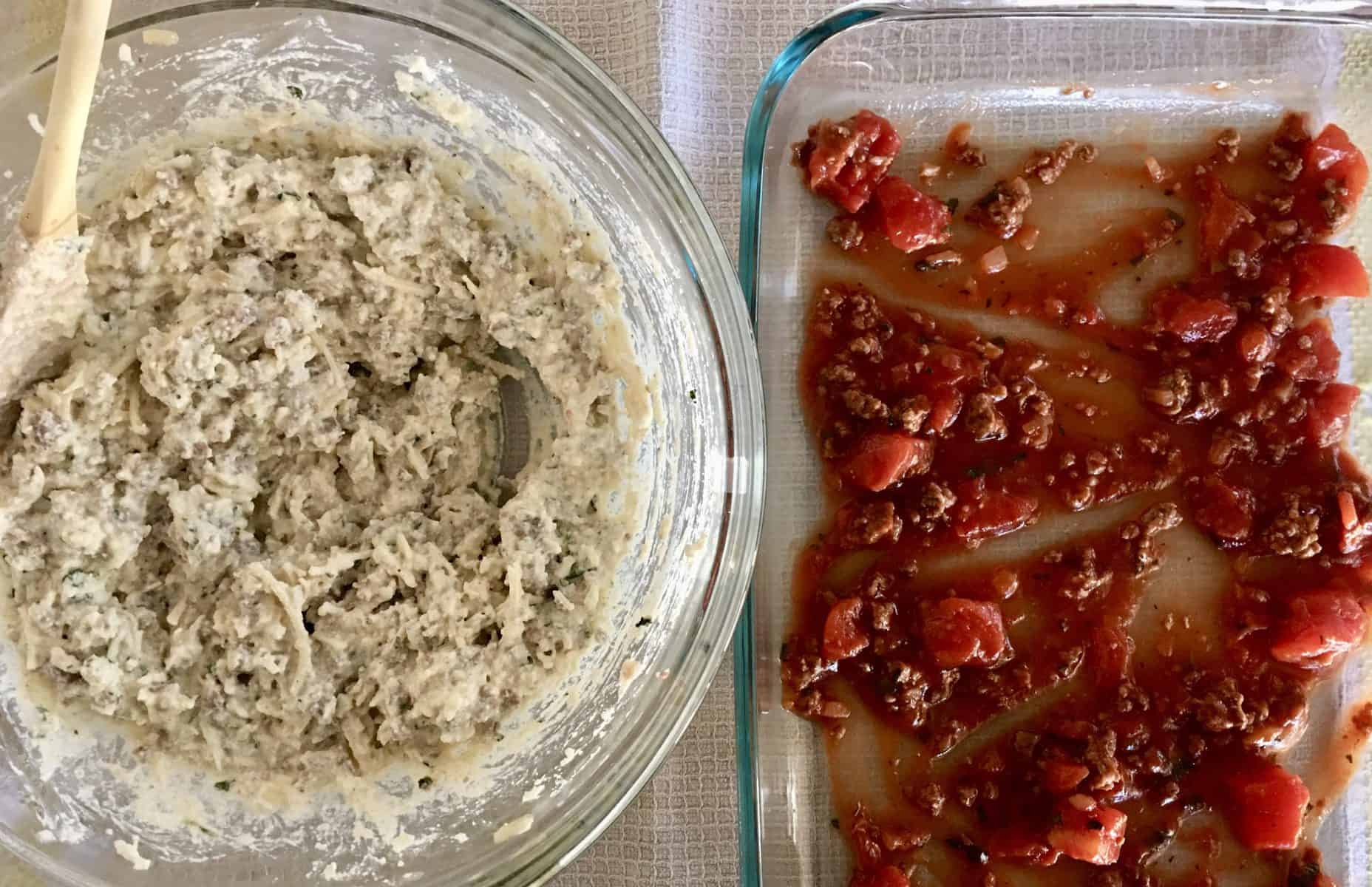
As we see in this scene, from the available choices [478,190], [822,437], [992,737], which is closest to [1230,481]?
[992,737]

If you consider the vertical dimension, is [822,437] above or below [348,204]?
below

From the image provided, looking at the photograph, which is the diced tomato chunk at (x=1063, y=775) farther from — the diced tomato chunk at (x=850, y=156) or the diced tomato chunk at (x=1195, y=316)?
the diced tomato chunk at (x=850, y=156)

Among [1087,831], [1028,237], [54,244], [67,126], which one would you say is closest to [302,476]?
[54,244]

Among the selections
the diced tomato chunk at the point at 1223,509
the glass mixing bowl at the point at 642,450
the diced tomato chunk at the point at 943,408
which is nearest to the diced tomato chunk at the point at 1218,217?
the diced tomato chunk at the point at 1223,509

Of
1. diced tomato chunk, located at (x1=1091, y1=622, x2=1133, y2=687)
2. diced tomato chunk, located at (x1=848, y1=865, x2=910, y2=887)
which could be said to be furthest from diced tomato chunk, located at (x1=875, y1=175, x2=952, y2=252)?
diced tomato chunk, located at (x1=848, y1=865, x2=910, y2=887)

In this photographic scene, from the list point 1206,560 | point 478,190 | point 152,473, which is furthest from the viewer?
point 1206,560

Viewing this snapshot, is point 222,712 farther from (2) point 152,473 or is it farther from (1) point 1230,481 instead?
(1) point 1230,481

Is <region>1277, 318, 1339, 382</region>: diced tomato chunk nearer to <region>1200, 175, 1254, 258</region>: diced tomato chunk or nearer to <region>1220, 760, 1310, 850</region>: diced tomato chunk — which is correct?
<region>1200, 175, 1254, 258</region>: diced tomato chunk
